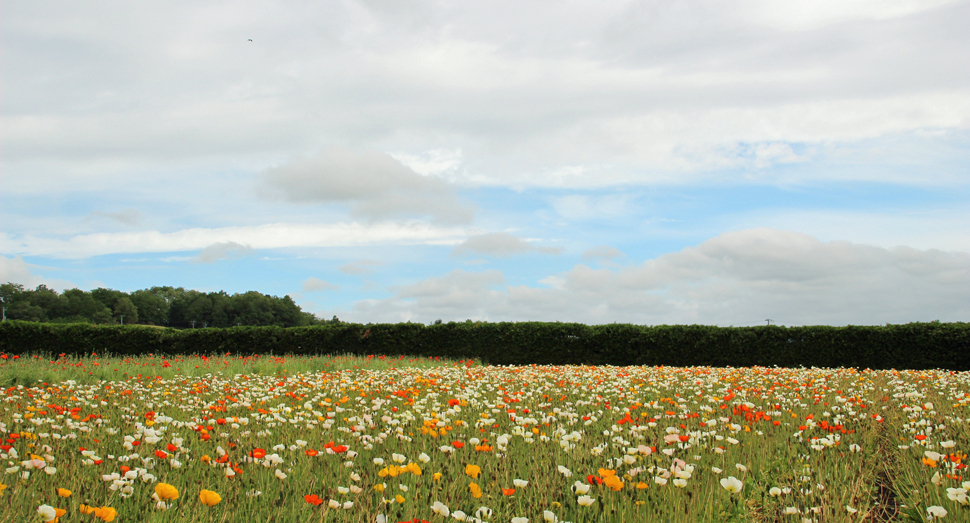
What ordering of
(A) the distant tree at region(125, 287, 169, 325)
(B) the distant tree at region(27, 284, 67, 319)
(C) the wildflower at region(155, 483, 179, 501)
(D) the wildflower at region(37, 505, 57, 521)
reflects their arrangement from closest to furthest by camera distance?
(D) the wildflower at region(37, 505, 57, 521) → (C) the wildflower at region(155, 483, 179, 501) → (B) the distant tree at region(27, 284, 67, 319) → (A) the distant tree at region(125, 287, 169, 325)

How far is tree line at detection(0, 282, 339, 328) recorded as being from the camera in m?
72.3

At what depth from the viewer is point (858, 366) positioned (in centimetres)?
1752

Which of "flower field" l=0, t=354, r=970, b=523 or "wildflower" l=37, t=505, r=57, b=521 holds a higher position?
"wildflower" l=37, t=505, r=57, b=521

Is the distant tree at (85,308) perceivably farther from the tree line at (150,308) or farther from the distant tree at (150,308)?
the distant tree at (150,308)

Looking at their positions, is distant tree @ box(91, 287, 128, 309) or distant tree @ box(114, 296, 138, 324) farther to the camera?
distant tree @ box(91, 287, 128, 309)

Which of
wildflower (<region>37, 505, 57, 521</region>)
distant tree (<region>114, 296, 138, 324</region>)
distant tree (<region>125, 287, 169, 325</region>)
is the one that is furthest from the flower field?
distant tree (<region>125, 287, 169, 325</region>)

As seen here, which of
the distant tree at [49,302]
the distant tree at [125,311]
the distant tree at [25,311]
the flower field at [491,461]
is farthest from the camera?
the distant tree at [125,311]

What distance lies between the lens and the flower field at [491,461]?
122 inches

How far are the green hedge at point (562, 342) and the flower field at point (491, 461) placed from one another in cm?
1114

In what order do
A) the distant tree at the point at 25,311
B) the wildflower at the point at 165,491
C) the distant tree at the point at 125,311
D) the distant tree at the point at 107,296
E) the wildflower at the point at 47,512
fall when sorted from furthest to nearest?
1. the distant tree at the point at 107,296
2. the distant tree at the point at 125,311
3. the distant tree at the point at 25,311
4. the wildflower at the point at 165,491
5. the wildflower at the point at 47,512

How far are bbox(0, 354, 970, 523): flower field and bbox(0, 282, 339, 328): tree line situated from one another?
66.8 metres

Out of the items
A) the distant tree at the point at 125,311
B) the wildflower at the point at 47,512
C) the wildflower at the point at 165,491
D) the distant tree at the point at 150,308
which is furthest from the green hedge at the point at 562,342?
the distant tree at the point at 150,308

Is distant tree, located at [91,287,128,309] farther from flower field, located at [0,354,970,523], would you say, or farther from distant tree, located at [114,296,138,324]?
flower field, located at [0,354,970,523]

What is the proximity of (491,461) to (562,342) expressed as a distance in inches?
615
